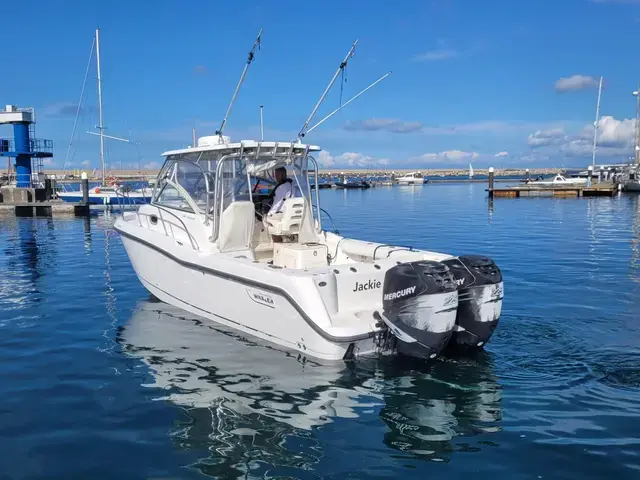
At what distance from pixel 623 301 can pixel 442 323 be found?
556 cm

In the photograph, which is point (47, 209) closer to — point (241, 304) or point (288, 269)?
point (241, 304)

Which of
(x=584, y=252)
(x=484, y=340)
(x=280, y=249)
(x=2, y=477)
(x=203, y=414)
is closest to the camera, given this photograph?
(x=2, y=477)

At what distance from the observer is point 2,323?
896 centimetres

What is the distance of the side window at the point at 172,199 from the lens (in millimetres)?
9505

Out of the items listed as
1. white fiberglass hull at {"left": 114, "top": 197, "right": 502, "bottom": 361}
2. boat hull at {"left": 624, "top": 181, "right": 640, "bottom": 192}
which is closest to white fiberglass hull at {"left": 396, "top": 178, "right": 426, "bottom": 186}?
boat hull at {"left": 624, "top": 181, "right": 640, "bottom": 192}

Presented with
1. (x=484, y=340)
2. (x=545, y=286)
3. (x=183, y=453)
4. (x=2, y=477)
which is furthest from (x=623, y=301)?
(x=2, y=477)

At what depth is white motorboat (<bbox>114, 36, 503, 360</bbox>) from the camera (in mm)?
6266

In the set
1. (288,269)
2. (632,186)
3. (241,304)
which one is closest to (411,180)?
(632,186)

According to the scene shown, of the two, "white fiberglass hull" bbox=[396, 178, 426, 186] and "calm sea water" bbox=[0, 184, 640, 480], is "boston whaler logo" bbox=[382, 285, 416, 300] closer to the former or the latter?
"calm sea water" bbox=[0, 184, 640, 480]

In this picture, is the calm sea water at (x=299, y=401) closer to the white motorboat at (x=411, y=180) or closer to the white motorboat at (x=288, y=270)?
the white motorboat at (x=288, y=270)

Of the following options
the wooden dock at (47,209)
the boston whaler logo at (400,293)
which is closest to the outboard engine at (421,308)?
the boston whaler logo at (400,293)

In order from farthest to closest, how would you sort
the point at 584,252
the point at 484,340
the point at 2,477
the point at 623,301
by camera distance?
the point at 584,252 < the point at 623,301 < the point at 484,340 < the point at 2,477

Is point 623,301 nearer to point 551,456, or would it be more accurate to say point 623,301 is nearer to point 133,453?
point 551,456

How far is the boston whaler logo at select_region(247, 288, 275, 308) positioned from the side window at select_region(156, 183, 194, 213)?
263cm
